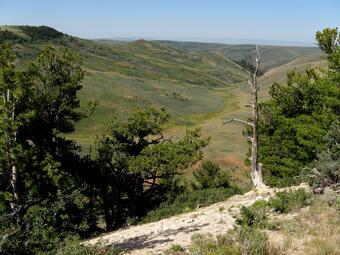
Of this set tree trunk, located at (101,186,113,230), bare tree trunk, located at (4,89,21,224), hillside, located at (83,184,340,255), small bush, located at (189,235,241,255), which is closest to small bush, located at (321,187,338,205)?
hillside, located at (83,184,340,255)

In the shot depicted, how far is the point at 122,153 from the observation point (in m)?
32.3

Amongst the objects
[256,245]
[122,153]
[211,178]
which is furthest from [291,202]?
[211,178]

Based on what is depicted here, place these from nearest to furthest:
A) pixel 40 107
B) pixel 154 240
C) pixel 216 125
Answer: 1. pixel 154 240
2. pixel 40 107
3. pixel 216 125

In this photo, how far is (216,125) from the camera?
336ft

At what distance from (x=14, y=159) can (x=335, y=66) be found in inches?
1135

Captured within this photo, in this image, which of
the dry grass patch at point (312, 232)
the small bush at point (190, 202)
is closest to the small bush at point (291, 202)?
the dry grass patch at point (312, 232)

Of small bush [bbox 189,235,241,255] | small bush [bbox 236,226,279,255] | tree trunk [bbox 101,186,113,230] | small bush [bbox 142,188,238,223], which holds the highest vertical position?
small bush [bbox 236,226,279,255]

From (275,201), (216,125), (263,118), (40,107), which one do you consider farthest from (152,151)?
(216,125)

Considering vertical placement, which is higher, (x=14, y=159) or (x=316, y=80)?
(x=316, y=80)

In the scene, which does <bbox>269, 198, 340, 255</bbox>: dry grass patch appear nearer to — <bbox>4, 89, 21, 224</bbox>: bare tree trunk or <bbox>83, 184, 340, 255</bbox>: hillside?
<bbox>83, 184, 340, 255</bbox>: hillside

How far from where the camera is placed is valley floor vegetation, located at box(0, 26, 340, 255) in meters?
18.4

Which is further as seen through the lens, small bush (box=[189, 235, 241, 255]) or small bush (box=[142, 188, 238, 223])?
small bush (box=[142, 188, 238, 223])

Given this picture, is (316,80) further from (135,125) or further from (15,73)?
(15,73)

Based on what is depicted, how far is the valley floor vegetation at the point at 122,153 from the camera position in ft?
60.5
